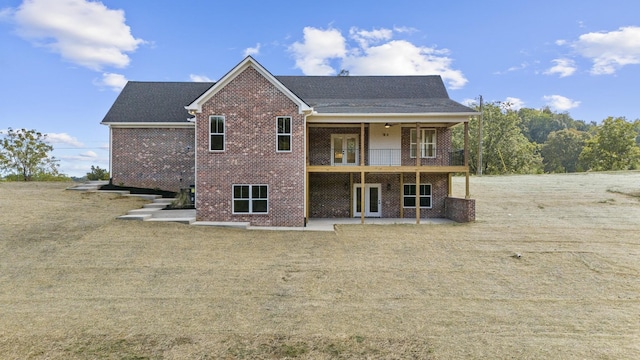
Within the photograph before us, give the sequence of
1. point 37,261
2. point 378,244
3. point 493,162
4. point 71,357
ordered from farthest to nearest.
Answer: point 493,162
point 378,244
point 37,261
point 71,357

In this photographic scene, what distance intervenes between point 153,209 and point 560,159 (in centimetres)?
6075

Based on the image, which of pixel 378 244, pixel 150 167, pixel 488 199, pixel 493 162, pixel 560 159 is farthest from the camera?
pixel 560 159

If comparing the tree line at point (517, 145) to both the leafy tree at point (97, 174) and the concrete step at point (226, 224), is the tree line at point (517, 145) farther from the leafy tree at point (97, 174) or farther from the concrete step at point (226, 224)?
the leafy tree at point (97, 174)

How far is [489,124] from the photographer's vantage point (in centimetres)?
4116

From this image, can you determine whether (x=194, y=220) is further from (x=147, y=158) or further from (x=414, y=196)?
(x=414, y=196)

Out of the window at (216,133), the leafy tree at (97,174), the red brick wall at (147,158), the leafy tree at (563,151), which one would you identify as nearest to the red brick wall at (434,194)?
the window at (216,133)

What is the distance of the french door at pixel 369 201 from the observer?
1755 cm

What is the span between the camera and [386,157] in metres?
17.2

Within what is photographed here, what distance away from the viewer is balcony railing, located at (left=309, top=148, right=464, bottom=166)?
1719 cm

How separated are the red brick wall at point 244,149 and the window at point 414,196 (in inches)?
242

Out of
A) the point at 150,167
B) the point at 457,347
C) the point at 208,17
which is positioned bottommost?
the point at 457,347

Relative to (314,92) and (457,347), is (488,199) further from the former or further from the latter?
(457,347)

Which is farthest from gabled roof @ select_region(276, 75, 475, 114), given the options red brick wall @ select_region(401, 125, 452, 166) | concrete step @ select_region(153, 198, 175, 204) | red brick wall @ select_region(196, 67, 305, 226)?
concrete step @ select_region(153, 198, 175, 204)

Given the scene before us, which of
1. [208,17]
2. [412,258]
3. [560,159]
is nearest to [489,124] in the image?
[560,159]
